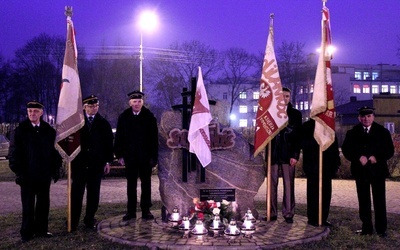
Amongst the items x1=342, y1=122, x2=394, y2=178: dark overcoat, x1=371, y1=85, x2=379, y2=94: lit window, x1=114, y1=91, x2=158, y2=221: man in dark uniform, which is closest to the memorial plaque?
x1=114, y1=91, x2=158, y2=221: man in dark uniform

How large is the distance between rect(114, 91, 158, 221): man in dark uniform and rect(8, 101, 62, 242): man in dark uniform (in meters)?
1.37

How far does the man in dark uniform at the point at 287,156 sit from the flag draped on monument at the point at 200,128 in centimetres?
134

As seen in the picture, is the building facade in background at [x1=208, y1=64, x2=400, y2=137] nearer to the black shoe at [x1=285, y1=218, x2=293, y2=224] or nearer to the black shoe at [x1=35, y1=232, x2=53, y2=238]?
the black shoe at [x1=285, y1=218, x2=293, y2=224]

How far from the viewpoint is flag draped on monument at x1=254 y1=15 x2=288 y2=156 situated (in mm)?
8398

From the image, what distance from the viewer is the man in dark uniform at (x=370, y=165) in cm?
791

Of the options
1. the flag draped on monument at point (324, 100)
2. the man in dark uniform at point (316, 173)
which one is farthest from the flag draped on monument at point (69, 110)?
the flag draped on monument at point (324, 100)

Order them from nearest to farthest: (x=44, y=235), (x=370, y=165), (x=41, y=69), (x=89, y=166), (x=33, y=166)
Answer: (x=33, y=166), (x=44, y=235), (x=370, y=165), (x=89, y=166), (x=41, y=69)

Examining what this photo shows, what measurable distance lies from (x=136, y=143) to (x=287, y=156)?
2.76 m

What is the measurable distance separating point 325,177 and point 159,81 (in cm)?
3368

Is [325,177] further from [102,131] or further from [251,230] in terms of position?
[102,131]

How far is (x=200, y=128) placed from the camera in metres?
8.12

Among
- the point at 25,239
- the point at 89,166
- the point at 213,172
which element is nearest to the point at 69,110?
the point at 89,166

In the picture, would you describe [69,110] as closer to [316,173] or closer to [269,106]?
[269,106]

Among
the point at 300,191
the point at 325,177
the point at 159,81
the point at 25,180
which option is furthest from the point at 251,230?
the point at 159,81
